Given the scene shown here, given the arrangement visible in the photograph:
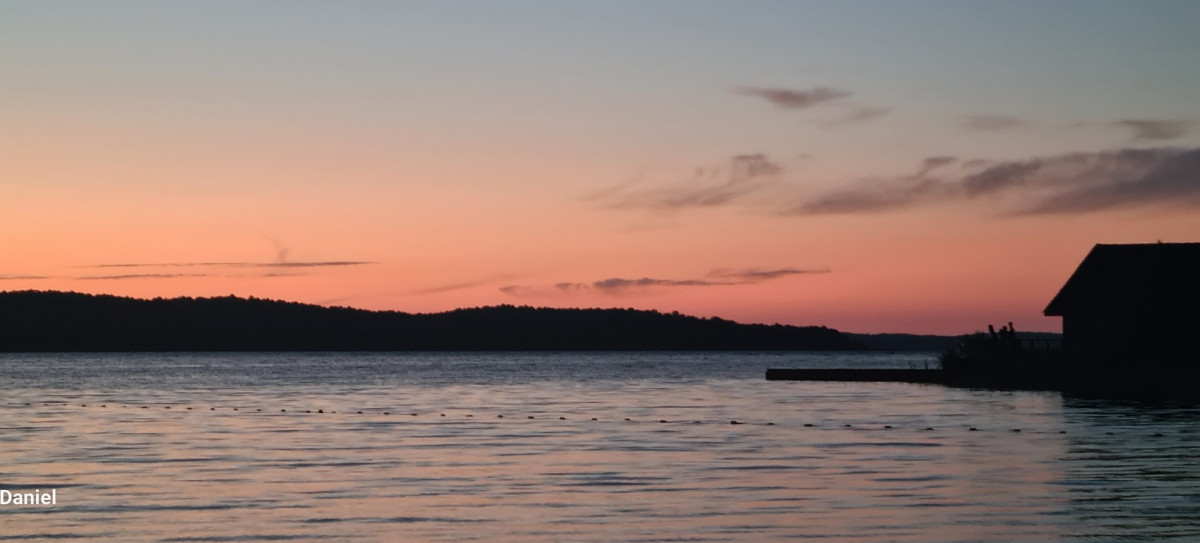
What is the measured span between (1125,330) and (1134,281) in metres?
3.03

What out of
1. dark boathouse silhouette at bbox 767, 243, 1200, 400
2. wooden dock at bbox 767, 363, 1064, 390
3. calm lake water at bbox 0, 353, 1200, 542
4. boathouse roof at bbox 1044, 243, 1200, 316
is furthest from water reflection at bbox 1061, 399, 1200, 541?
wooden dock at bbox 767, 363, 1064, 390

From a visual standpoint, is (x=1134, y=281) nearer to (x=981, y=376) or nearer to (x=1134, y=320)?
(x=1134, y=320)

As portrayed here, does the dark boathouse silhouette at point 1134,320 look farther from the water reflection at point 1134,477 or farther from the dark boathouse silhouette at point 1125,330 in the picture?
the water reflection at point 1134,477

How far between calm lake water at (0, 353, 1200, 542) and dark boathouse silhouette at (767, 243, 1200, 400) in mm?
9351

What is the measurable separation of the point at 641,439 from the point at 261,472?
13.3 m

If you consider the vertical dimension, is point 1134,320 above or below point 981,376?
above

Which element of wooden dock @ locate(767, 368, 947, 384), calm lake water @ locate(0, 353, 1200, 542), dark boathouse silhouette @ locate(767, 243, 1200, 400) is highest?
dark boathouse silhouette @ locate(767, 243, 1200, 400)

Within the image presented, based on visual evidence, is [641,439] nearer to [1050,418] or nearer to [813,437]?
[813,437]

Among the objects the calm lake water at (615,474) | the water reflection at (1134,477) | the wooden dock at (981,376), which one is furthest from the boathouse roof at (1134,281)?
the water reflection at (1134,477)

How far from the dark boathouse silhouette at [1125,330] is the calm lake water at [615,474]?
9.35m

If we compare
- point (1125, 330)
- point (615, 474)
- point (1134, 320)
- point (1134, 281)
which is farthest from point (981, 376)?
point (615, 474)

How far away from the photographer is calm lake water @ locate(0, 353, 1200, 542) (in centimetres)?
2061

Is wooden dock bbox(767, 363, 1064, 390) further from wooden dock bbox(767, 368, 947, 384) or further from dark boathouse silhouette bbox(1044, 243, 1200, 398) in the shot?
dark boathouse silhouette bbox(1044, 243, 1200, 398)

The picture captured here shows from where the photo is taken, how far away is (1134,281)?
2630 inches
